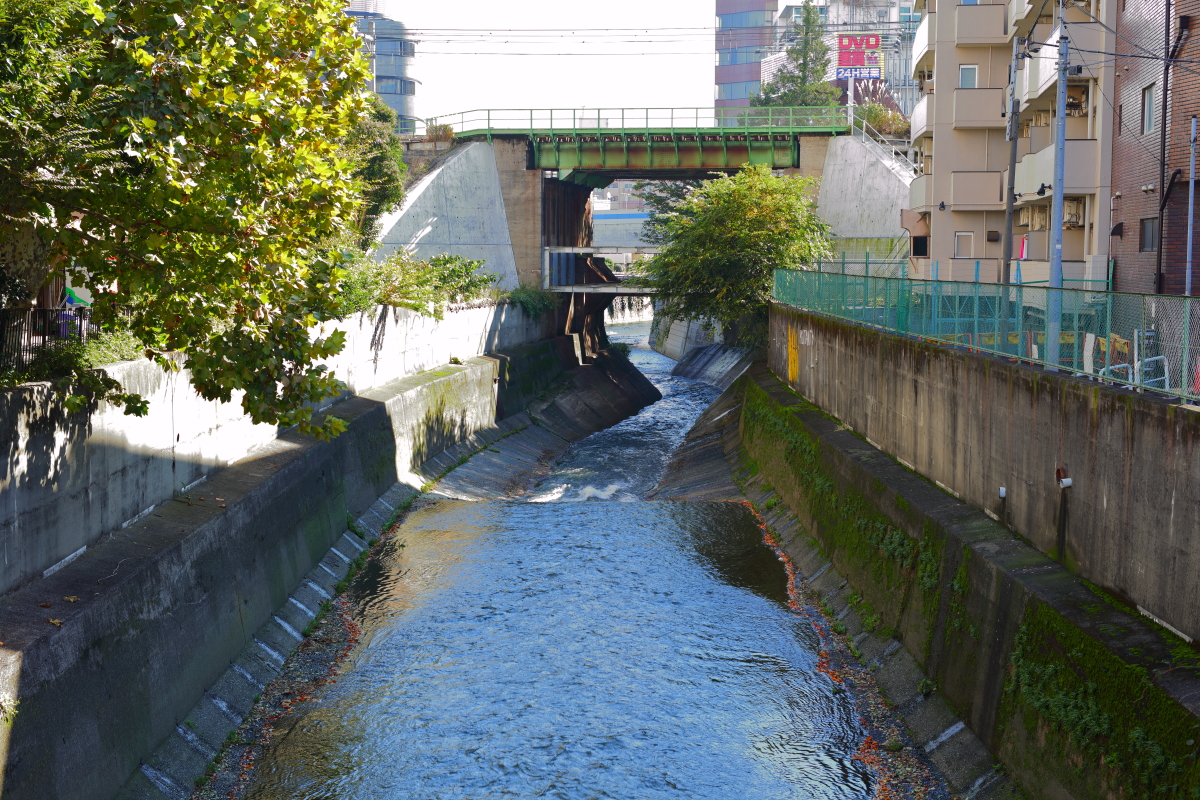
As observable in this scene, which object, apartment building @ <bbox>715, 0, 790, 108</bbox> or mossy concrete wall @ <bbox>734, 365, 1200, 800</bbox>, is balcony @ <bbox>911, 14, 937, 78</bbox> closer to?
mossy concrete wall @ <bbox>734, 365, 1200, 800</bbox>

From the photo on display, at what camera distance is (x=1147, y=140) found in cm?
2889

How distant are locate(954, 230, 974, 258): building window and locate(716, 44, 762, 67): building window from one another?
137 metres

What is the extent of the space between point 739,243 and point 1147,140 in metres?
18.5

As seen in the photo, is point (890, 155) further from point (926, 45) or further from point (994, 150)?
point (994, 150)

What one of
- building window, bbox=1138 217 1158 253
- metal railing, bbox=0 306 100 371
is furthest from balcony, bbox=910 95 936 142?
metal railing, bbox=0 306 100 371

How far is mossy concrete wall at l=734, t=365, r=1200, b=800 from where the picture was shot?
958 centimetres

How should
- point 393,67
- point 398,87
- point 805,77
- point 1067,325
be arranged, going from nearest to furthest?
point 1067,325 → point 805,77 → point 393,67 → point 398,87

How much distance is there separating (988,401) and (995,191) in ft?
96.0

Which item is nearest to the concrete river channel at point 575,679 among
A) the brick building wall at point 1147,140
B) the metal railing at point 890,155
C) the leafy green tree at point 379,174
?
the brick building wall at point 1147,140

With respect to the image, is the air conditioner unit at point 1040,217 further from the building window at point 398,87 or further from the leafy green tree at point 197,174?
the building window at point 398,87

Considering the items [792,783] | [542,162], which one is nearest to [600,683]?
[792,783]

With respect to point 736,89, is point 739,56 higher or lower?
higher

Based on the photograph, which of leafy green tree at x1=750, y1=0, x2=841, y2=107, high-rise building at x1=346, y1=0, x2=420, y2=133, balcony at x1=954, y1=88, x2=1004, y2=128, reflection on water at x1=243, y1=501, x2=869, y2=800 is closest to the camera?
reflection on water at x1=243, y1=501, x2=869, y2=800

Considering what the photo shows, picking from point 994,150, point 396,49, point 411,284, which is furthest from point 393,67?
point 411,284
